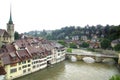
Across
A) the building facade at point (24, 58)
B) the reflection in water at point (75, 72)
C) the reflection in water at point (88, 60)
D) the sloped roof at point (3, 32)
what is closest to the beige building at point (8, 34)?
the sloped roof at point (3, 32)

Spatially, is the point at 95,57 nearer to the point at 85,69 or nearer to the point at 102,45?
the point at 85,69

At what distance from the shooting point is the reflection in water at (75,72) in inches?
1742

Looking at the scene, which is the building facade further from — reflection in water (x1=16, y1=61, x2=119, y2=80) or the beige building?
the beige building

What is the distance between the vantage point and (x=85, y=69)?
5334 cm

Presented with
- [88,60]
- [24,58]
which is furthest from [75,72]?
[88,60]

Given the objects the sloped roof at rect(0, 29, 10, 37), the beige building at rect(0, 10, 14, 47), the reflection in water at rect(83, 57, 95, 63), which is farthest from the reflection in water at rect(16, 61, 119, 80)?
the sloped roof at rect(0, 29, 10, 37)

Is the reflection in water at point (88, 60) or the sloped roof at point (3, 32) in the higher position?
the sloped roof at point (3, 32)

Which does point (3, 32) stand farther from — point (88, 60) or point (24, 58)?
point (88, 60)

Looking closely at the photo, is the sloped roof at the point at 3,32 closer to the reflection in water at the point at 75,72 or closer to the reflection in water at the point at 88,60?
the reflection in water at the point at 75,72

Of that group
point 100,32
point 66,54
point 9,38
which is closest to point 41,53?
point 9,38

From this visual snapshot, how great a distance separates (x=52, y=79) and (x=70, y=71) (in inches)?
342

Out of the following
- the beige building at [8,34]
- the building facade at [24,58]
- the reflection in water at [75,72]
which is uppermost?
the beige building at [8,34]

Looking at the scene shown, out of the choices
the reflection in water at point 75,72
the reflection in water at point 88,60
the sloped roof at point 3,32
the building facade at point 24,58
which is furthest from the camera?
the reflection in water at point 88,60

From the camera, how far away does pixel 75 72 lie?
4984cm
